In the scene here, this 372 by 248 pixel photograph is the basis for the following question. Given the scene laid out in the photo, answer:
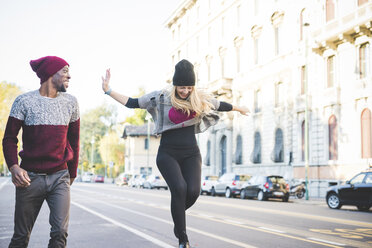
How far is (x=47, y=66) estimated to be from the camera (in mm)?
4680

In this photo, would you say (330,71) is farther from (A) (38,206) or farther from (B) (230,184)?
(A) (38,206)

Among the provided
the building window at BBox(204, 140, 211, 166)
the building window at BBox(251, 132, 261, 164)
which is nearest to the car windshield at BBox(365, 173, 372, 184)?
the building window at BBox(251, 132, 261, 164)

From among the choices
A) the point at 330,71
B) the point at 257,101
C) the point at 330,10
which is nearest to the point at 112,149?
the point at 257,101

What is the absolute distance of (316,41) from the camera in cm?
3141

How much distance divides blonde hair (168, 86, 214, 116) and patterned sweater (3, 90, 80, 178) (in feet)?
4.35

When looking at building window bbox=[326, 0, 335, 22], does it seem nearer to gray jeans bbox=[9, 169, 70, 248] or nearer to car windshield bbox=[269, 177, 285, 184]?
car windshield bbox=[269, 177, 285, 184]

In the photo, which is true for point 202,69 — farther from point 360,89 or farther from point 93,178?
point 93,178

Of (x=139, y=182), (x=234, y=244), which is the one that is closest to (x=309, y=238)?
(x=234, y=244)

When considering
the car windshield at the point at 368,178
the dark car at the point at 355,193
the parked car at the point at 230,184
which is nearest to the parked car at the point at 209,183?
the parked car at the point at 230,184

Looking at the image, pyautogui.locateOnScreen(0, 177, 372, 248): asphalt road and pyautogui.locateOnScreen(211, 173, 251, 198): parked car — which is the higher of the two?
pyautogui.locateOnScreen(211, 173, 251, 198): parked car

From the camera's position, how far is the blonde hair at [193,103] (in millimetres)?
5477

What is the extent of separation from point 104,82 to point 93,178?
7867 cm

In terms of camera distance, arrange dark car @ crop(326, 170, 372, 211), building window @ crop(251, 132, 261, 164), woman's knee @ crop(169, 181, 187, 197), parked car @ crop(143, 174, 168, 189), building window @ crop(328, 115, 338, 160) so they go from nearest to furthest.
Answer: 1. woman's knee @ crop(169, 181, 187, 197)
2. dark car @ crop(326, 170, 372, 211)
3. building window @ crop(328, 115, 338, 160)
4. building window @ crop(251, 132, 261, 164)
5. parked car @ crop(143, 174, 168, 189)

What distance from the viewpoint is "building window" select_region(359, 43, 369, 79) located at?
2823 centimetres
